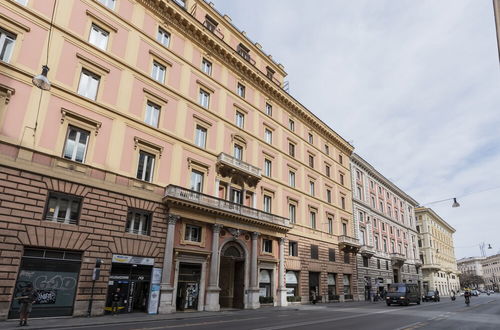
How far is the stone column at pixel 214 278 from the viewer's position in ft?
76.2

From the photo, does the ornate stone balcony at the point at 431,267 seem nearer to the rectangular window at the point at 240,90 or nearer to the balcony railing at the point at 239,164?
the balcony railing at the point at 239,164

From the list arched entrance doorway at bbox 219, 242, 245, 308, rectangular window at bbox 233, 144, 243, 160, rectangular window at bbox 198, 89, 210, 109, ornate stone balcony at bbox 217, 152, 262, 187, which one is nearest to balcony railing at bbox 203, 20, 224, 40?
rectangular window at bbox 198, 89, 210, 109

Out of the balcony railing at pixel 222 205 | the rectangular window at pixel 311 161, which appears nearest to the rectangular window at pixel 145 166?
the balcony railing at pixel 222 205

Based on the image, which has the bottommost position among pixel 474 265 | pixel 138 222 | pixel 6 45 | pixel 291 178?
pixel 138 222

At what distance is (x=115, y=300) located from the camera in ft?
61.8

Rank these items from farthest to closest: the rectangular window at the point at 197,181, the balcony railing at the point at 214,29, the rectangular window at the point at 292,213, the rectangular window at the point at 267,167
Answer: the rectangular window at the point at 292,213, the rectangular window at the point at 267,167, the balcony railing at the point at 214,29, the rectangular window at the point at 197,181

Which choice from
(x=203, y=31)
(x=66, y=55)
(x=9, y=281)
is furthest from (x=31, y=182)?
(x=203, y=31)

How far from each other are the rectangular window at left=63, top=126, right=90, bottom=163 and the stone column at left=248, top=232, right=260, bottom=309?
15.2m

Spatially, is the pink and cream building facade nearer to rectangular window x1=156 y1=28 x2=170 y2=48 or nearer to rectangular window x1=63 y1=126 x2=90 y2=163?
rectangular window x1=63 y1=126 x2=90 y2=163

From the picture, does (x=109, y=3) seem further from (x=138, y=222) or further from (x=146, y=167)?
(x=138, y=222)

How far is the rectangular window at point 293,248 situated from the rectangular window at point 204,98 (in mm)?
15899

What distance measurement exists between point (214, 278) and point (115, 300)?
23.9ft

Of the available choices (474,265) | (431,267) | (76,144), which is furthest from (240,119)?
(474,265)

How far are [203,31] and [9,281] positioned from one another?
23.0m
